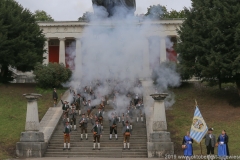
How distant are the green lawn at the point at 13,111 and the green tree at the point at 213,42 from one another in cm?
1357

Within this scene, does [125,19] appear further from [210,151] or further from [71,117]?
[210,151]

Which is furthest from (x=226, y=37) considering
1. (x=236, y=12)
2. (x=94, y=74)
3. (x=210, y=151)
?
(x=210, y=151)

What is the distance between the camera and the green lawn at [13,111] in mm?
28444

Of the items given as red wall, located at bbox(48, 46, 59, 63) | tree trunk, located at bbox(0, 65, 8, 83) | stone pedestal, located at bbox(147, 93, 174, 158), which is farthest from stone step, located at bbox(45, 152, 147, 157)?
red wall, located at bbox(48, 46, 59, 63)

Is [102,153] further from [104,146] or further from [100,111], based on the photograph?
[100,111]

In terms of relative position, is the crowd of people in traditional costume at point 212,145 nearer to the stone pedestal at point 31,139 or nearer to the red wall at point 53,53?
the stone pedestal at point 31,139

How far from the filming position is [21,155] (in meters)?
26.6

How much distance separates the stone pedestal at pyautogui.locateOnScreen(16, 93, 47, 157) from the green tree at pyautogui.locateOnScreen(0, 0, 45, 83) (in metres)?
19.2

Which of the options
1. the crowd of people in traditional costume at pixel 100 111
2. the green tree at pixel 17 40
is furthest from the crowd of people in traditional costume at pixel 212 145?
the green tree at pixel 17 40

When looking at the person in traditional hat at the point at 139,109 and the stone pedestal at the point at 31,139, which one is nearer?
the stone pedestal at the point at 31,139

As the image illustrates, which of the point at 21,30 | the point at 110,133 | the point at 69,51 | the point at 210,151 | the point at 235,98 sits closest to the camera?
the point at 210,151

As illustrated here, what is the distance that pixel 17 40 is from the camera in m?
46.3

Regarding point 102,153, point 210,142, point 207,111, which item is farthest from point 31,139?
point 207,111

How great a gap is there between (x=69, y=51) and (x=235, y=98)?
37.9 m
